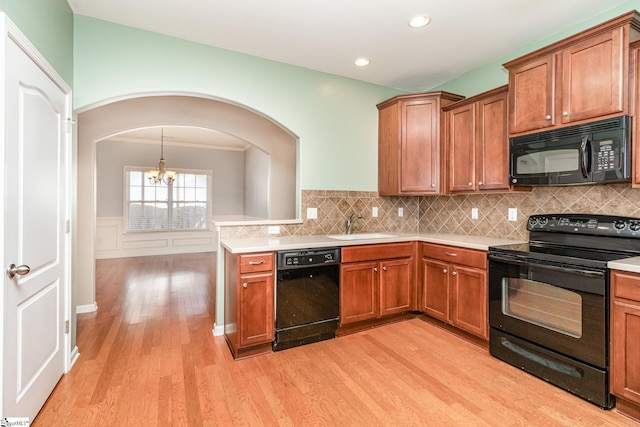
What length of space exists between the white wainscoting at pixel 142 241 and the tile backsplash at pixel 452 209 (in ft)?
12.6

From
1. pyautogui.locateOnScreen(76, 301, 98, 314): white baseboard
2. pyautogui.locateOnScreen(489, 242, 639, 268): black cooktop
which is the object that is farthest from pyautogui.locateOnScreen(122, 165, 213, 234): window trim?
pyautogui.locateOnScreen(489, 242, 639, 268): black cooktop

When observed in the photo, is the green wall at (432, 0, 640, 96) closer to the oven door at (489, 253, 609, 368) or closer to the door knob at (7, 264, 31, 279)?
the oven door at (489, 253, 609, 368)

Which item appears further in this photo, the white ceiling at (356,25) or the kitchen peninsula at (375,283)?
the kitchen peninsula at (375,283)

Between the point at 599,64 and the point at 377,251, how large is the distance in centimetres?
→ 211

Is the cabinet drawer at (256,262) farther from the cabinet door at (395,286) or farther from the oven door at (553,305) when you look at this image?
the oven door at (553,305)

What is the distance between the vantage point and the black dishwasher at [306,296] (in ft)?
8.63

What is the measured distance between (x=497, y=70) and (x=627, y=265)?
222cm

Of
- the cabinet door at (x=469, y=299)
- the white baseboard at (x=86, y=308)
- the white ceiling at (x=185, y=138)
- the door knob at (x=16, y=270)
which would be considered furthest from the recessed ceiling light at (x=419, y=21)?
the white ceiling at (x=185, y=138)

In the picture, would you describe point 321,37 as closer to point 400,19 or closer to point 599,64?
point 400,19

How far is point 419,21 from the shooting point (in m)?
2.51

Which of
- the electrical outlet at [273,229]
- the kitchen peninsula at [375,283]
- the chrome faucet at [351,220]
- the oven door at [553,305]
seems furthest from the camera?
the chrome faucet at [351,220]

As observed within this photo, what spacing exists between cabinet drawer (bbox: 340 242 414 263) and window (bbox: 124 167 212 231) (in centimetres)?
614

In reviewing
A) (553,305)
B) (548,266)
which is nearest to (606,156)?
(548,266)

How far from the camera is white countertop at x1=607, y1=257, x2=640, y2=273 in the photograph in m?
1.75
